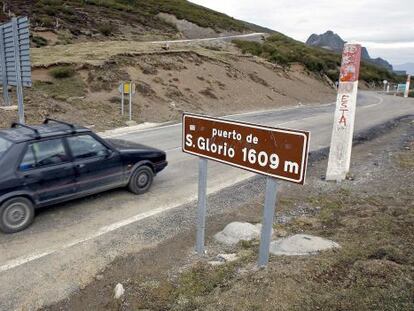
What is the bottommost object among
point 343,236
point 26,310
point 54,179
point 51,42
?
point 26,310

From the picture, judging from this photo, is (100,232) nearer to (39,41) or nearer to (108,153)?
(108,153)

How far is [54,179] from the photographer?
5.97m

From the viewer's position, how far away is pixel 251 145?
4.07 metres

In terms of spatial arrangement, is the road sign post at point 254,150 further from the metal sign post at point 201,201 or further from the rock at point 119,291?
the rock at point 119,291

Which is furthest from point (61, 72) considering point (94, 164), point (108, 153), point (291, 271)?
point (291, 271)

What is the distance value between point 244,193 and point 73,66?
18180mm

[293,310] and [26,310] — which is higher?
[293,310]

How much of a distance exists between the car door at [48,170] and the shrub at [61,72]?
1676cm

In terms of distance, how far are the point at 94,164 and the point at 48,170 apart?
0.83m

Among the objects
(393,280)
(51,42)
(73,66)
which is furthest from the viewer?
(51,42)

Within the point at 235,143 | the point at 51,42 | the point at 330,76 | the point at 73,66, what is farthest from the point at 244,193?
the point at 330,76

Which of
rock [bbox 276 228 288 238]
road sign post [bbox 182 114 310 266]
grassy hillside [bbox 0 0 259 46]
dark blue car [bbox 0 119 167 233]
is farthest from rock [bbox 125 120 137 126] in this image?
grassy hillside [bbox 0 0 259 46]

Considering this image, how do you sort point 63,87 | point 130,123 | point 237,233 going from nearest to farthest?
Answer: point 237,233 → point 130,123 → point 63,87

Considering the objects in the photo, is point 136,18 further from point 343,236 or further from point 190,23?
point 343,236
